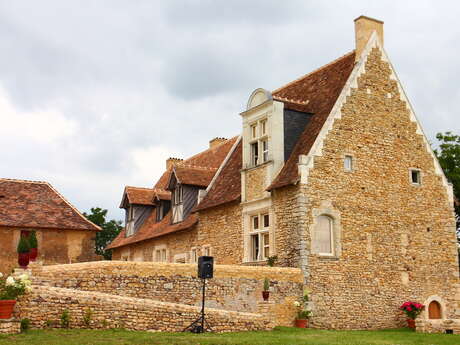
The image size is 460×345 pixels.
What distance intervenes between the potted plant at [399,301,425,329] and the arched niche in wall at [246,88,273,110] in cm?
900

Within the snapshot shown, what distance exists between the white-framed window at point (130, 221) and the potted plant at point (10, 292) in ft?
63.0

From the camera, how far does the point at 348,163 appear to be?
76.0 ft

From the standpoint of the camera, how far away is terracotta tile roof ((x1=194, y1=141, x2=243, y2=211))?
2583 cm

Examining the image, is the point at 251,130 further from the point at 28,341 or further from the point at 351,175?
the point at 28,341

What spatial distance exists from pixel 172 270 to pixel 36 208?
13.1 meters

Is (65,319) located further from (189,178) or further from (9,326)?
(189,178)

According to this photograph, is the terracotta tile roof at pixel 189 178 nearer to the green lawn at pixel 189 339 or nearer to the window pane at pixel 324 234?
the window pane at pixel 324 234

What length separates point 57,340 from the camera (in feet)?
44.2

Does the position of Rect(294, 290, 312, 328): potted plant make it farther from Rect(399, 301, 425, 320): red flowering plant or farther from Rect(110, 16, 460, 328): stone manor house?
Rect(399, 301, 425, 320): red flowering plant

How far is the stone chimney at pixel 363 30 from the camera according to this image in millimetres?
24781

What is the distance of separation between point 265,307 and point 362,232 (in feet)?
17.9

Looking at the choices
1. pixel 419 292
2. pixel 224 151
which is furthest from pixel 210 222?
pixel 419 292

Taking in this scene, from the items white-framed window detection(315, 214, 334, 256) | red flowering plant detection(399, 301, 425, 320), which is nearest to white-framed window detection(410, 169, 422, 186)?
white-framed window detection(315, 214, 334, 256)

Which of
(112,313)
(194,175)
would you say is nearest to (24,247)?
(112,313)
